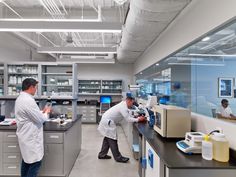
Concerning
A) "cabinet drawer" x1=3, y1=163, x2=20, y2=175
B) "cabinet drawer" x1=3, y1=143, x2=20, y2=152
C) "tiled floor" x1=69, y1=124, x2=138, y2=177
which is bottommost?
"tiled floor" x1=69, y1=124, x2=138, y2=177

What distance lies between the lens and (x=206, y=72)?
264 centimetres

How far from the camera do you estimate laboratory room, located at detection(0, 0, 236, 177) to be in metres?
1.89

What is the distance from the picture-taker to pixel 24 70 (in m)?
3.93

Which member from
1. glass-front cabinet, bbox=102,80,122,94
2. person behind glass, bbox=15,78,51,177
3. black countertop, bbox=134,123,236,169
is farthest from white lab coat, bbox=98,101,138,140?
glass-front cabinet, bbox=102,80,122,94

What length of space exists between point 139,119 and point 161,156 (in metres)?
1.98

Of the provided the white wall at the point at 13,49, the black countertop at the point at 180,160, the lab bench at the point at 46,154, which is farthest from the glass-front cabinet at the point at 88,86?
the black countertop at the point at 180,160

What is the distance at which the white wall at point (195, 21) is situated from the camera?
6.11ft

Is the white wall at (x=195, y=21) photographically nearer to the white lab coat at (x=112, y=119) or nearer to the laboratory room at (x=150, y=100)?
the laboratory room at (x=150, y=100)

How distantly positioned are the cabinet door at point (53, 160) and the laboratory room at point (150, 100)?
2 cm

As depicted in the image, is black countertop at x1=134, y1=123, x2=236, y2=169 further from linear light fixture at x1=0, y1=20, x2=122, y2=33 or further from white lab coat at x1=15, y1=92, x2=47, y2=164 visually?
linear light fixture at x1=0, y1=20, x2=122, y2=33

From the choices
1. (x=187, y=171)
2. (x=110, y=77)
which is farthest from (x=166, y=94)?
(x=110, y=77)

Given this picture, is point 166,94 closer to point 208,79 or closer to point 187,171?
point 208,79

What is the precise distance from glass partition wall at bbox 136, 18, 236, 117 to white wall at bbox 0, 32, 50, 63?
3.93 m

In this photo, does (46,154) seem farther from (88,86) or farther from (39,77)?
(88,86)
